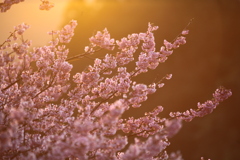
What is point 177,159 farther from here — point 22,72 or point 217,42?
point 217,42

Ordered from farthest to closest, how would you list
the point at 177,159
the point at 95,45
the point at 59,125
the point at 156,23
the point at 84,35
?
the point at 84,35 → the point at 156,23 → the point at 95,45 → the point at 59,125 → the point at 177,159

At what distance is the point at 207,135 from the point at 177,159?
13.6 metres

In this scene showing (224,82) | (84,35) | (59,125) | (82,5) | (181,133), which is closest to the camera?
(59,125)

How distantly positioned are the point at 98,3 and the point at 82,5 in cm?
268

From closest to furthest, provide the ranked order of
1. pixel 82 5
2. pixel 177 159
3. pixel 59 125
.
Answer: pixel 177 159
pixel 59 125
pixel 82 5

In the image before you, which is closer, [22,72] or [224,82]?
[22,72]

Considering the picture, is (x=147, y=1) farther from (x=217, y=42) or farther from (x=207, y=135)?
(x=207, y=135)

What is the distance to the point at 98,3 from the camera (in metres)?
22.1

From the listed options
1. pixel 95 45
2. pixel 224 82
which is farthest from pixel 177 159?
pixel 224 82

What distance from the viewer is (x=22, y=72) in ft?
17.9

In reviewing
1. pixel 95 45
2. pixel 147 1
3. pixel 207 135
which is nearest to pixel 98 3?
pixel 147 1

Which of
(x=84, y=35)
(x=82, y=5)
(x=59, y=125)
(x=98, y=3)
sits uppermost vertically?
(x=82, y=5)

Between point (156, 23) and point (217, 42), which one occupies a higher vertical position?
point (156, 23)

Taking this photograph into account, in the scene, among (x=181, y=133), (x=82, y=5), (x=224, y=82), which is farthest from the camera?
(x=82, y=5)
